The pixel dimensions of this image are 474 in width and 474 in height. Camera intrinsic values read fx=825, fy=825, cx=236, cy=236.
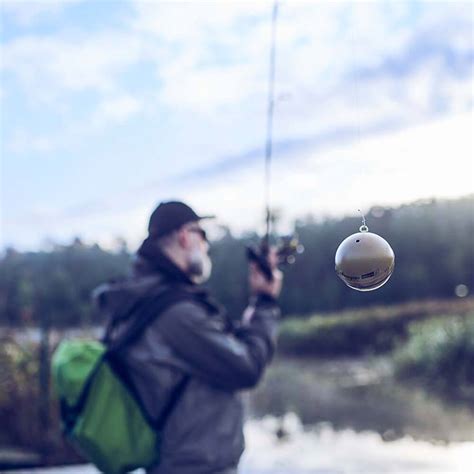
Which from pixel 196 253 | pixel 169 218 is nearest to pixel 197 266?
pixel 196 253

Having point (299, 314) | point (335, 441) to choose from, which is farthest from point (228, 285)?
point (335, 441)

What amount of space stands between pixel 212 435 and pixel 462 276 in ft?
65.3

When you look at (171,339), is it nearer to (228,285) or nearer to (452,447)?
(452,447)

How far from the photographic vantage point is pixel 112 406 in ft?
9.80

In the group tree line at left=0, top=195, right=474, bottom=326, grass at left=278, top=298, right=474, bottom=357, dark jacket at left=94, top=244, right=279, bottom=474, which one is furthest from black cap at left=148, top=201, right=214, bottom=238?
tree line at left=0, top=195, right=474, bottom=326

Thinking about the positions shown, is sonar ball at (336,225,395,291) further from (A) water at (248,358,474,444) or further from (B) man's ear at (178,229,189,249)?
(A) water at (248,358,474,444)

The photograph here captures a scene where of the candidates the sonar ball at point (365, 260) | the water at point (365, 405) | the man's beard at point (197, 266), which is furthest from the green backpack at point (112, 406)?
the water at point (365, 405)

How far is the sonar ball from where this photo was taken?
1638mm

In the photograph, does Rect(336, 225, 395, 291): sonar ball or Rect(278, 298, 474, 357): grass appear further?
Rect(278, 298, 474, 357): grass

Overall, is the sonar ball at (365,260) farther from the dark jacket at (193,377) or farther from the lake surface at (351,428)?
the lake surface at (351,428)

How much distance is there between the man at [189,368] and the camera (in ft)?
9.71

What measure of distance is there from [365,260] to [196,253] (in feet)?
5.57

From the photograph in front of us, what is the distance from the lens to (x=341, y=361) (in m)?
17.0

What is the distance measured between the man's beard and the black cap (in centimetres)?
13
